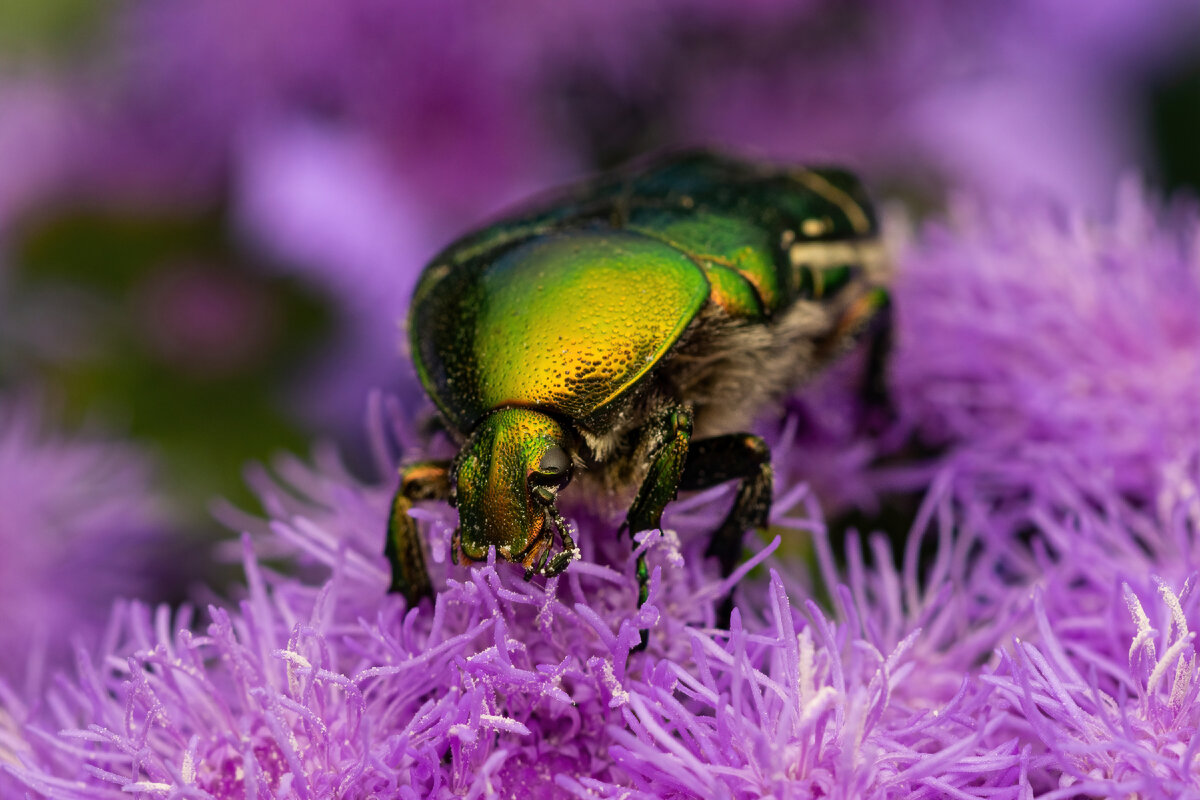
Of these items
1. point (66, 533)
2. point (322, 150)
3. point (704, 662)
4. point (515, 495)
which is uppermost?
point (322, 150)

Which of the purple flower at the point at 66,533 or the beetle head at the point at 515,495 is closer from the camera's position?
the beetle head at the point at 515,495

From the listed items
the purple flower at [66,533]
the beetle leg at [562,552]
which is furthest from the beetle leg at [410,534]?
the purple flower at [66,533]

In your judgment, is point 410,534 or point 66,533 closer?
point 410,534

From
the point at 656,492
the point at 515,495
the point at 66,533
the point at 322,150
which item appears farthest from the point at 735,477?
the point at 322,150

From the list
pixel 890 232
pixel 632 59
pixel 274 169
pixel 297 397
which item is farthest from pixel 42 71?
pixel 890 232

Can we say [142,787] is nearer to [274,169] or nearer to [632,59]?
[632,59]

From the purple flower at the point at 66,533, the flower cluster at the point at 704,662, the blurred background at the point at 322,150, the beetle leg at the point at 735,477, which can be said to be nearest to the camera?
the flower cluster at the point at 704,662

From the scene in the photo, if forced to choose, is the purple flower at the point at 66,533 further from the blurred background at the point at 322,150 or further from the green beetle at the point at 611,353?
the green beetle at the point at 611,353

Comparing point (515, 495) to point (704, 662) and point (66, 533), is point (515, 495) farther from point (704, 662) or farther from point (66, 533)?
point (66, 533)
